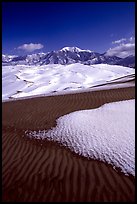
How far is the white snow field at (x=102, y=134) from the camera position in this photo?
7332mm

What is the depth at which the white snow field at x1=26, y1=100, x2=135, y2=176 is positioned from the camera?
733 centimetres

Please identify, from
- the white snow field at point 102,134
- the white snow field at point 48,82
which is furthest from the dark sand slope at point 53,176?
the white snow field at point 48,82

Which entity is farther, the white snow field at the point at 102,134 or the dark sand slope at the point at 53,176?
the white snow field at the point at 102,134

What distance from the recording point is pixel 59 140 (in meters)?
9.09

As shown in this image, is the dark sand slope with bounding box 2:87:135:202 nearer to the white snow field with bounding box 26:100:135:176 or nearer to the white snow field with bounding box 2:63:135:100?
the white snow field with bounding box 26:100:135:176

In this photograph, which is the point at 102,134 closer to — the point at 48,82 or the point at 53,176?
the point at 53,176

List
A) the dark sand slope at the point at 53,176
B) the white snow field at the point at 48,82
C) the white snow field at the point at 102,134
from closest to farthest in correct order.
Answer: the dark sand slope at the point at 53,176, the white snow field at the point at 102,134, the white snow field at the point at 48,82

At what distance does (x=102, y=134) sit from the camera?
29.8 ft

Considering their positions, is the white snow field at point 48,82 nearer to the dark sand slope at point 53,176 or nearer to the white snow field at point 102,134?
the white snow field at point 102,134

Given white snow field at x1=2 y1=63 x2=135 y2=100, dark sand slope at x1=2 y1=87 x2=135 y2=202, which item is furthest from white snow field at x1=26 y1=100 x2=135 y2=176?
white snow field at x1=2 y1=63 x2=135 y2=100

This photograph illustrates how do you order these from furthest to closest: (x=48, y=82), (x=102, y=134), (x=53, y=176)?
1. (x=48, y=82)
2. (x=102, y=134)
3. (x=53, y=176)

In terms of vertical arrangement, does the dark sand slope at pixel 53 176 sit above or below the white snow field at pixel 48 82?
below

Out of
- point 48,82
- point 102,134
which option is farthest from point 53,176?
point 48,82

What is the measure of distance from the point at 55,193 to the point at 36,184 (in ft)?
2.07
